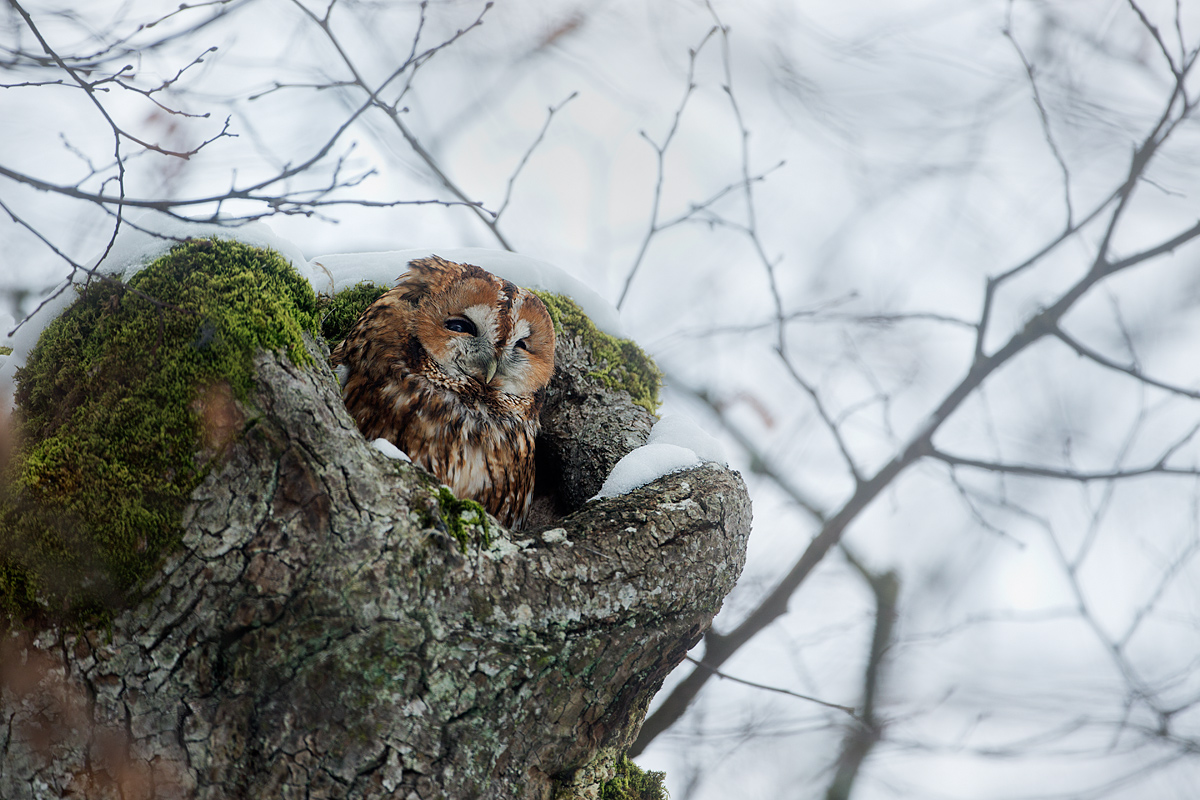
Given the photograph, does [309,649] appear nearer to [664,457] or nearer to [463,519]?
[463,519]

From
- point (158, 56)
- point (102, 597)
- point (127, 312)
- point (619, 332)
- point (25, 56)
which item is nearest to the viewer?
point (102, 597)

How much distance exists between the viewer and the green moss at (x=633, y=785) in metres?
1.82

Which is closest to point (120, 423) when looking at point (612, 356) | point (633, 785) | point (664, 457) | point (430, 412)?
point (430, 412)

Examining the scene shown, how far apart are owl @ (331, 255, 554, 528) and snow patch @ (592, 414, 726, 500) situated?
0.33 meters

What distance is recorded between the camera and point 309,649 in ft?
4.35

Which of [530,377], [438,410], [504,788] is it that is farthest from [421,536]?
[530,377]

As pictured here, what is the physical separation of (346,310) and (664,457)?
45.1 inches

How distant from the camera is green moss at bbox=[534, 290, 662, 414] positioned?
2.63 meters

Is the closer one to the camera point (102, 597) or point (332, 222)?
point (102, 597)

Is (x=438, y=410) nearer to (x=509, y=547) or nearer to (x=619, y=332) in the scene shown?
(x=509, y=547)

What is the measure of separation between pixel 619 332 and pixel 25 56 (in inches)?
74.1

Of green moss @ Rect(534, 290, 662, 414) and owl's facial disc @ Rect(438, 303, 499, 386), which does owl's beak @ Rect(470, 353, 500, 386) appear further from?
green moss @ Rect(534, 290, 662, 414)

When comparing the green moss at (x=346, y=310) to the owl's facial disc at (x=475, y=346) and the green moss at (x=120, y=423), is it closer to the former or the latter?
the owl's facial disc at (x=475, y=346)

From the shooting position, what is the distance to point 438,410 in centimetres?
209
